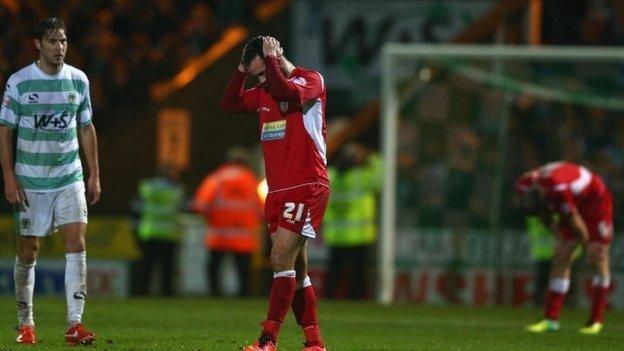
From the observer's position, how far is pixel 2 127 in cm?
877

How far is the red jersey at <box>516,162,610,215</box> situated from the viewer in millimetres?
12266

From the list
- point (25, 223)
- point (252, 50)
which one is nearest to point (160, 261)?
point (25, 223)

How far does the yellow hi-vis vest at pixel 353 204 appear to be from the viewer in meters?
18.0

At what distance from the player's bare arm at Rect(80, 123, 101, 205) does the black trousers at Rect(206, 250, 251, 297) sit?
9647 mm

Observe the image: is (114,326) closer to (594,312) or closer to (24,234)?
(24,234)

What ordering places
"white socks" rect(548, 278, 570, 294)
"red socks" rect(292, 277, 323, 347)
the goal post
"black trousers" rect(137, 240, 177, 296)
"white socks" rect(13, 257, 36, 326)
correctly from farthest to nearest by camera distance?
1. "black trousers" rect(137, 240, 177, 296)
2. the goal post
3. "white socks" rect(548, 278, 570, 294)
4. "white socks" rect(13, 257, 36, 326)
5. "red socks" rect(292, 277, 323, 347)

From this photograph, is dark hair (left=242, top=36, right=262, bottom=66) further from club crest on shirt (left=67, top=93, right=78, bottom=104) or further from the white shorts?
the white shorts

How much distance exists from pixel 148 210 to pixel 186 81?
286 cm

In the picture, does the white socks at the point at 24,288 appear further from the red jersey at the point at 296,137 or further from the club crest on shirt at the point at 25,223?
the red jersey at the point at 296,137

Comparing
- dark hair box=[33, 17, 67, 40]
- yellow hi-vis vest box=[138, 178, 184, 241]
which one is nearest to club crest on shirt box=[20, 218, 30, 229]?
dark hair box=[33, 17, 67, 40]

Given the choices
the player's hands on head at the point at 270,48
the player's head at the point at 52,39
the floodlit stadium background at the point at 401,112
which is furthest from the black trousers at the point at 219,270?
the player's hands on head at the point at 270,48

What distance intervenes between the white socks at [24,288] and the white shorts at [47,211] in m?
0.25

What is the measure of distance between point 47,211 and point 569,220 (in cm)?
517

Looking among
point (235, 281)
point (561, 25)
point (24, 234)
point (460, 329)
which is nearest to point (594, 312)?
point (460, 329)
